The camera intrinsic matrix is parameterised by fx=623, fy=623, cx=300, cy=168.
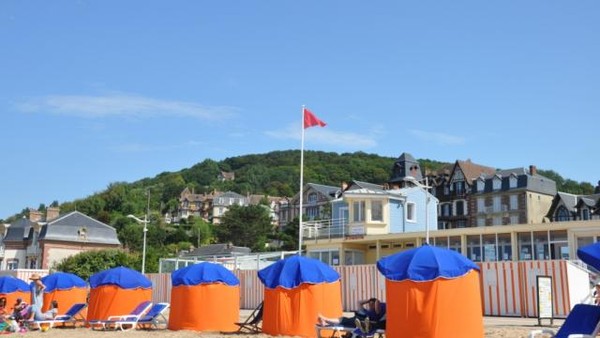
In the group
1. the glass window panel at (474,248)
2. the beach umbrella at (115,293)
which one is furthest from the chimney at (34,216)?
the beach umbrella at (115,293)

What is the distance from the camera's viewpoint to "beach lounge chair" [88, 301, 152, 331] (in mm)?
18261

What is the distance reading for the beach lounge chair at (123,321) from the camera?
1826cm

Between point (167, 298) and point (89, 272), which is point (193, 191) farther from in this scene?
point (167, 298)

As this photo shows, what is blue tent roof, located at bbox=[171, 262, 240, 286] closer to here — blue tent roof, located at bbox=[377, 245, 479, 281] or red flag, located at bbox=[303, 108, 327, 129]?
blue tent roof, located at bbox=[377, 245, 479, 281]

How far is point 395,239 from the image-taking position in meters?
34.7

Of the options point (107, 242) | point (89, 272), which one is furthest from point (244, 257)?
point (107, 242)

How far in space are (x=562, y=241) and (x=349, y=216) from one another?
41.2 feet

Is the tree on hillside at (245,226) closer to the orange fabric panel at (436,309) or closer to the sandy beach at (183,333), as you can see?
the sandy beach at (183,333)

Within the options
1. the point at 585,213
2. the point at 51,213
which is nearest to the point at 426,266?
the point at 585,213

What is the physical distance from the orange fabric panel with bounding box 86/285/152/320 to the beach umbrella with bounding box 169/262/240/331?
307cm

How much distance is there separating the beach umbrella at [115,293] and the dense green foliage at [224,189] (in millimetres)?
27395

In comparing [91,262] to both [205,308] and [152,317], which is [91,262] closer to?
[152,317]

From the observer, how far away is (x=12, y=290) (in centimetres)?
2370

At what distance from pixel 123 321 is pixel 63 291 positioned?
212 inches
